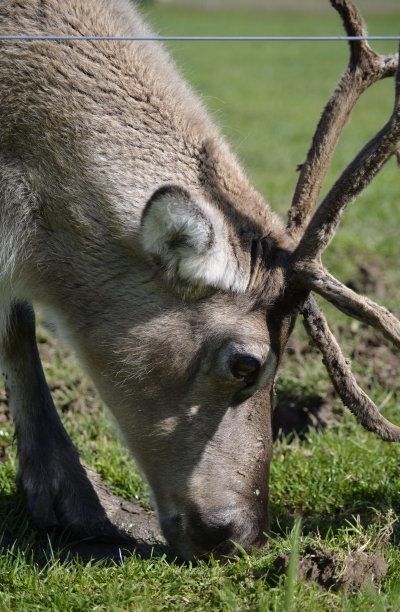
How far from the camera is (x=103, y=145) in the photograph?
12.1ft

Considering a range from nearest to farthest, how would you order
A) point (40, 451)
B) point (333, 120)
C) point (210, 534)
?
1. point (210, 534)
2. point (333, 120)
3. point (40, 451)

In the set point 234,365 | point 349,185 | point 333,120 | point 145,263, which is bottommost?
point 234,365

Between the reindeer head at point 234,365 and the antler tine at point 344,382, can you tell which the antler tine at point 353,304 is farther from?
the antler tine at point 344,382

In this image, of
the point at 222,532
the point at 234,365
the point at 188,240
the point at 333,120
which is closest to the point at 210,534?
the point at 222,532

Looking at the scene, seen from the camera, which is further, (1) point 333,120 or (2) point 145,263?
(1) point 333,120

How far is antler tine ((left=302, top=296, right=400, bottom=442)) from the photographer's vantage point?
12.1 feet

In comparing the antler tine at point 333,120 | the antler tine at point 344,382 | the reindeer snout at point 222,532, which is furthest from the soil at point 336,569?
the antler tine at point 333,120

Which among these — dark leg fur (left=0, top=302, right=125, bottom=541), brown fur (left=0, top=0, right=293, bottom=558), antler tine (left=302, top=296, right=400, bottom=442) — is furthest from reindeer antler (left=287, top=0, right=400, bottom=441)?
dark leg fur (left=0, top=302, right=125, bottom=541)

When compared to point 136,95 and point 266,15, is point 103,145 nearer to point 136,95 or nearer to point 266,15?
point 136,95

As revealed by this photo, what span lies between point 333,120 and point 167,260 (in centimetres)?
110

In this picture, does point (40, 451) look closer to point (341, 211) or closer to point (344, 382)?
point (344, 382)

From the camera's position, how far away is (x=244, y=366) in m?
3.56

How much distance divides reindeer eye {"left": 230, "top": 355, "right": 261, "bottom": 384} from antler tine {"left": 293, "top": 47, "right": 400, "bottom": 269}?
18.7 inches

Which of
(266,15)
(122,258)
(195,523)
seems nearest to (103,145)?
(122,258)
